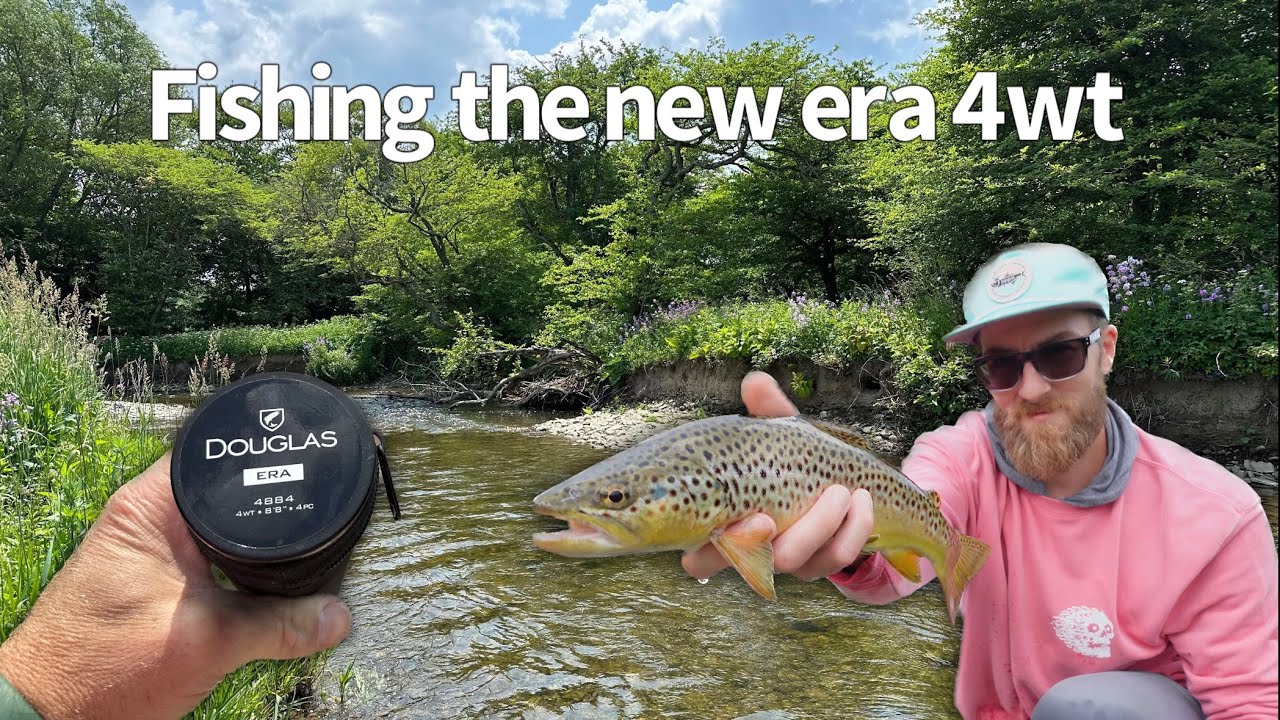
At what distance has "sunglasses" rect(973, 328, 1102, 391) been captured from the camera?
2563 millimetres

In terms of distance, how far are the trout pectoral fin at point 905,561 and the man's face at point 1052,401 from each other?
708mm

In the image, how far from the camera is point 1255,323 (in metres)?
9.66

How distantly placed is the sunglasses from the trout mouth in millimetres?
1827

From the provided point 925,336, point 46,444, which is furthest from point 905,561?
point 925,336

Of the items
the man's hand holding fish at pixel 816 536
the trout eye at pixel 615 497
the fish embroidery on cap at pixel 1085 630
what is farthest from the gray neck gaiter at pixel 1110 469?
the trout eye at pixel 615 497

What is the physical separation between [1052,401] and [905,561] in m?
0.94

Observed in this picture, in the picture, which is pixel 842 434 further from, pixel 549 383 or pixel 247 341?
pixel 247 341

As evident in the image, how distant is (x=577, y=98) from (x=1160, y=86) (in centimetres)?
2307

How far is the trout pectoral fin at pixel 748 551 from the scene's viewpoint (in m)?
1.61

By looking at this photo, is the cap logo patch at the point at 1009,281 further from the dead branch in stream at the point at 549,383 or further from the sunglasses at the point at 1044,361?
the dead branch in stream at the point at 549,383

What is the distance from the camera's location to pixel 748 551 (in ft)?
5.54

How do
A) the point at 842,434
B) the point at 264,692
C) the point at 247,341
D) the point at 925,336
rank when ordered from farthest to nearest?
the point at 247,341
the point at 925,336
the point at 264,692
the point at 842,434

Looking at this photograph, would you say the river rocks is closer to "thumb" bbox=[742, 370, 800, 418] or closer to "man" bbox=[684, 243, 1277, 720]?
"man" bbox=[684, 243, 1277, 720]

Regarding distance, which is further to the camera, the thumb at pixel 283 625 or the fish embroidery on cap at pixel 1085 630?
the fish embroidery on cap at pixel 1085 630
